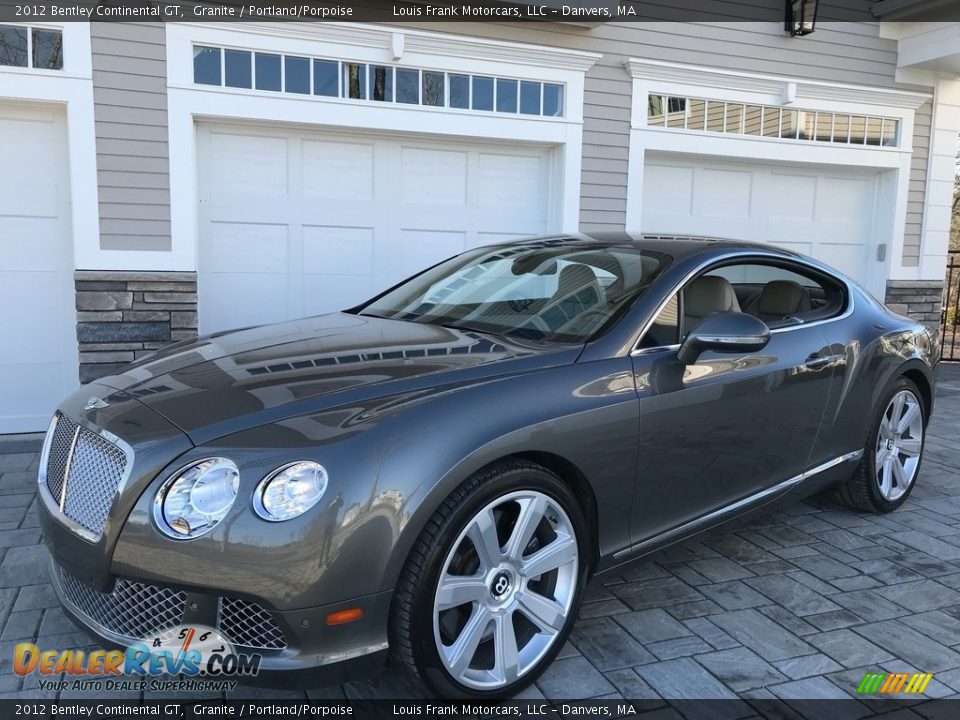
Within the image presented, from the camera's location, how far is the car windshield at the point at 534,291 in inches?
115

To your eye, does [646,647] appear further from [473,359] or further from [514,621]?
[473,359]

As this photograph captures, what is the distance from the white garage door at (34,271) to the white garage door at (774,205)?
4.81m

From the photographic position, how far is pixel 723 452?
299cm

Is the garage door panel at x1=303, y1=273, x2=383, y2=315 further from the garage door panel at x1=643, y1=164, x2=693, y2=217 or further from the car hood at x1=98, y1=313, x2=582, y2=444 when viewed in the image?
the car hood at x1=98, y1=313, x2=582, y2=444

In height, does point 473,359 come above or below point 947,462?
above

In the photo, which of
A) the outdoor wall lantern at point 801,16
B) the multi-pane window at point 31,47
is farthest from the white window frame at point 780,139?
the multi-pane window at point 31,47

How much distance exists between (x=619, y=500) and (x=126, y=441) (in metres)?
1.57

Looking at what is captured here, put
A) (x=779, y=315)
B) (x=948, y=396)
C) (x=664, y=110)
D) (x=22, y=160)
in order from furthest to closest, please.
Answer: (x=948, y=396), (x=664, y=110), (x=22, y=160), (x=779, y=315)

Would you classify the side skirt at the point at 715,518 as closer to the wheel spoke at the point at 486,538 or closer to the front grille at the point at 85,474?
the wheel spoke at the point at 486,538

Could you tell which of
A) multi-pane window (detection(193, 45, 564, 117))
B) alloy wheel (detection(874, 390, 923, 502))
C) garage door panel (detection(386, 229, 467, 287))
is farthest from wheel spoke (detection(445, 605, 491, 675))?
multi-pane window (detection(193, 45, 564, 117))

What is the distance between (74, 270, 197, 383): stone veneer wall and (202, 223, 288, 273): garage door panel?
0.35 meters

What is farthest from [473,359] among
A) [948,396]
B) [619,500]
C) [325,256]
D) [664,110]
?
[948,396]

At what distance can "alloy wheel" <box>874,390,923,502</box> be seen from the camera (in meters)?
4.03

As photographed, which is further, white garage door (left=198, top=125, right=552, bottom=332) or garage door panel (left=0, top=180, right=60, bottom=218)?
white garage door (left=198, top=125, right=552, bottom=332)
